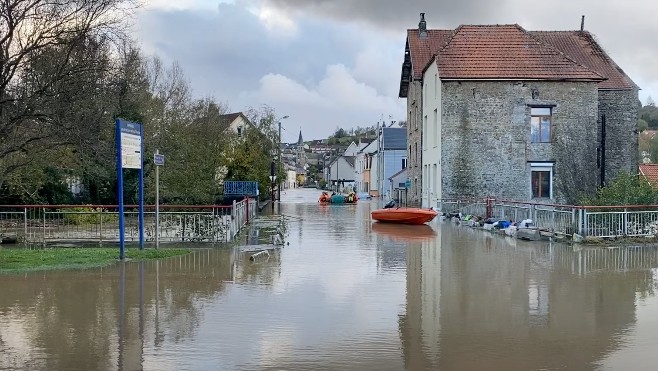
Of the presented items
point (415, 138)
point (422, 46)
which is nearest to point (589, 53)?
point (422, 46)

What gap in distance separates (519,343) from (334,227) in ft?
60.5

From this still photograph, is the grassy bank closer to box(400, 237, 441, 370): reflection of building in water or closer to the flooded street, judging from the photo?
the flooded street

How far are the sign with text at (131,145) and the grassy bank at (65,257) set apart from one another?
2.05 metres

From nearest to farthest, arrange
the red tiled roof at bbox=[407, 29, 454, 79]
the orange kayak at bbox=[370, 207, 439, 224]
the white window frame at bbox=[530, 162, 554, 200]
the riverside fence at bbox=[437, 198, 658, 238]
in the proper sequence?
the riverside fence at bbox=[437, 198, 658, 238], the orange kayak at bbox=[370, 207, 439, 224], the white window frame at bbox=[530, 162, 554, 200], the red tiled roof at bbox=[407, 29, 454, 79]

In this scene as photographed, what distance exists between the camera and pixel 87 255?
600 inches

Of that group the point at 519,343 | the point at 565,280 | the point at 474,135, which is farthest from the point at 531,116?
the point at 519,343

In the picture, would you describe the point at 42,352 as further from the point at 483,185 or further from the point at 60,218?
the point at 483,185

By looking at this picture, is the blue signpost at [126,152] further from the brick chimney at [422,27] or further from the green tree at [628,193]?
the brick chimney at [422,27]

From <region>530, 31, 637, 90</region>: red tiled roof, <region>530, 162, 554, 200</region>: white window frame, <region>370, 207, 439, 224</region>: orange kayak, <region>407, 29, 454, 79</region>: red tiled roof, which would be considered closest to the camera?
<region>370, 207, 439, 224</region>: orange kayak

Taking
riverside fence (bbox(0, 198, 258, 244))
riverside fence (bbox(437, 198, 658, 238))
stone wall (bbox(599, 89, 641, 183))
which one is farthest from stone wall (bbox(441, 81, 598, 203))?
riverside fence (bbox(0, 198, 258, 244))

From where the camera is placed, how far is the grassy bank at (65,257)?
1362 centimetres

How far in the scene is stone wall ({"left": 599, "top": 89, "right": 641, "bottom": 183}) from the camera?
36.1 meters

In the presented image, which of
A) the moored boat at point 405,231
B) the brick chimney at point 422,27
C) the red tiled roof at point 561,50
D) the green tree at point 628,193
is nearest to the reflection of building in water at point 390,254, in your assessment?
the moored boat at point 405,231

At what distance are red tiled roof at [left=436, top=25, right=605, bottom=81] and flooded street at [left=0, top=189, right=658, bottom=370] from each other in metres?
19.1
